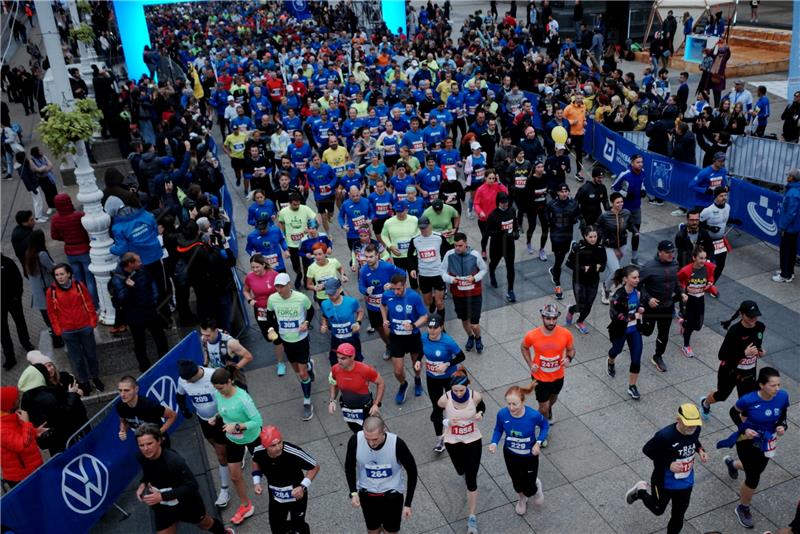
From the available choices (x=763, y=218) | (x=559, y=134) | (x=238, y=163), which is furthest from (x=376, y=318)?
(x=238, y=163)

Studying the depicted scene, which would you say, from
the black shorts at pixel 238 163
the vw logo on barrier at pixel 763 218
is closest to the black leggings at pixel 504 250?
the vw logo on barrier at pixel 763 218

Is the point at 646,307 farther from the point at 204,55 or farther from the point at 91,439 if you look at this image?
the point at 204,55

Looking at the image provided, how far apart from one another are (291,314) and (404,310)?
134 centimetres

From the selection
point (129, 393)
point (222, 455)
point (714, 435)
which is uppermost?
point (129, 393)

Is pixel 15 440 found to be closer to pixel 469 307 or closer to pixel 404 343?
pixel 404 343

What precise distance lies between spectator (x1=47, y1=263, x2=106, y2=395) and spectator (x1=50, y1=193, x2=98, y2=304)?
1.40m

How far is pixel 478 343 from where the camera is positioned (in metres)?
10.0

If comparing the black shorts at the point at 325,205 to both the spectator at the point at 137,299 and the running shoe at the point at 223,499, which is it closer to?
the spectator at the point at 137,299

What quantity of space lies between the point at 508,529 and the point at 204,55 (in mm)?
29480

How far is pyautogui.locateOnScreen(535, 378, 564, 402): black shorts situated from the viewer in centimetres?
777

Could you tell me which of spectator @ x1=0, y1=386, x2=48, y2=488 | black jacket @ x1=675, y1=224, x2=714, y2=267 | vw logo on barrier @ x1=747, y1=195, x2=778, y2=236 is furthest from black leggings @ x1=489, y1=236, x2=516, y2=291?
spectator @ x1=0, y1=386, x2=48, y2=488

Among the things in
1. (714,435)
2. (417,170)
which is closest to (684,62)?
(417,170)

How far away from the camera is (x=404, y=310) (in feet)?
27.6

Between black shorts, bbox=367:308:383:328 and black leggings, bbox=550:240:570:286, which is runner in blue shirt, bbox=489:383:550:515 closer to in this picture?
black shorts, bbox=367:308:383:328
